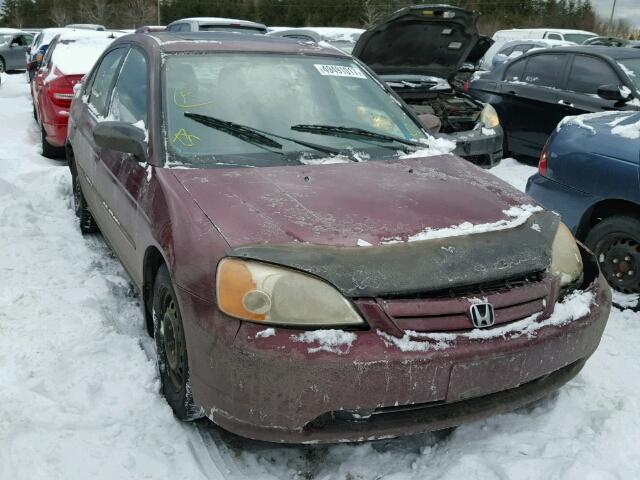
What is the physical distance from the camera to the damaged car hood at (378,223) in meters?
2.26

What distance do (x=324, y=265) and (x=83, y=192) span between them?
3.10 meters

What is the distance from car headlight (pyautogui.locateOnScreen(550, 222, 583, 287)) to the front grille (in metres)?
0.25

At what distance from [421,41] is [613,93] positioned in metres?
2.12

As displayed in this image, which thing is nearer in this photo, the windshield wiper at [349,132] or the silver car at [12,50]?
the windshield wiper at [349,132]

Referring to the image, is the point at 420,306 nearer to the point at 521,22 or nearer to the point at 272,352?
the point at 272,352

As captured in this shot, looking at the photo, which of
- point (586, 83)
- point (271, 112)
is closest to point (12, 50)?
point (586, 83)

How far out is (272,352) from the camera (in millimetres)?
2143

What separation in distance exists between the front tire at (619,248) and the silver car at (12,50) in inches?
Result: 931

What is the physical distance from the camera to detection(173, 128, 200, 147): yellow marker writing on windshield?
120 inches

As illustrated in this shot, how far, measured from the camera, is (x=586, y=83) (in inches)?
287

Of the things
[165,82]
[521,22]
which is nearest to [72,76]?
[165,82]

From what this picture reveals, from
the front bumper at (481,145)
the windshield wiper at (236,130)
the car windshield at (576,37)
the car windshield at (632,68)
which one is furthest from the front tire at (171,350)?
the car windshield at (576,37)

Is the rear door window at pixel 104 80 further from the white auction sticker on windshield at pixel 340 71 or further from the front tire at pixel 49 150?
the front tire at pixel 49 150

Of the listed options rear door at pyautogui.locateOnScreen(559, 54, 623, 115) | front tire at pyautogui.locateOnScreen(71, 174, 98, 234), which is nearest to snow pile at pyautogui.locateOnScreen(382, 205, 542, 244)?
front tire at pyautogui.locateOnScreen(71, 174, 98, 234)
